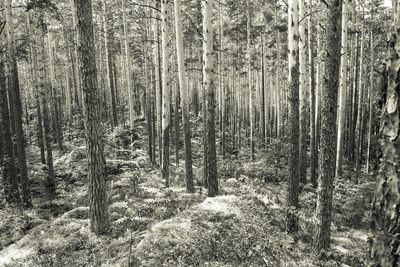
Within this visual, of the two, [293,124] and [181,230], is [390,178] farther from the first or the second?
[293,124]

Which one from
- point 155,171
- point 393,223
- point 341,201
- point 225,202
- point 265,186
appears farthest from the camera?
point 155,171

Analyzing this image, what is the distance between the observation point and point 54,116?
21281 mm

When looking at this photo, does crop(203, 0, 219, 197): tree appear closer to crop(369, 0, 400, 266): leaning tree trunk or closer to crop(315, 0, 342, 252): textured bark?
crop(315, 0, 342, 252): textured bark

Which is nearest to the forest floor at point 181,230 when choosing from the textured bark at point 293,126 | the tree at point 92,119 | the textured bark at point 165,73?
the tree at point 92,119

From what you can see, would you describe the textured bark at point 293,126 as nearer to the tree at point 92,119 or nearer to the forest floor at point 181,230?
the forest floor at point 181,230

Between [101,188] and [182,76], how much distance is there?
538 cm

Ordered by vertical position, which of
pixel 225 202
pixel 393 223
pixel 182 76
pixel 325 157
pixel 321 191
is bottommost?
pixel 225 202

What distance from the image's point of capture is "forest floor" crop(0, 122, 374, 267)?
5789 millimetres

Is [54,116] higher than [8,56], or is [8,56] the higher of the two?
[8,56]

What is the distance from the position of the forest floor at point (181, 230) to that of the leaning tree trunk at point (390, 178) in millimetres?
4264

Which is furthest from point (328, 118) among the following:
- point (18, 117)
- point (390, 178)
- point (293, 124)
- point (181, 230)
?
point (18, 117)

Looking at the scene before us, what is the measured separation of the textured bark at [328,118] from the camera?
5.45 m

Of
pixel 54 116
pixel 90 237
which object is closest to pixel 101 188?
pixel 90 237

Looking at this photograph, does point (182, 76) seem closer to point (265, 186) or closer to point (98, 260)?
point (265, 186)
